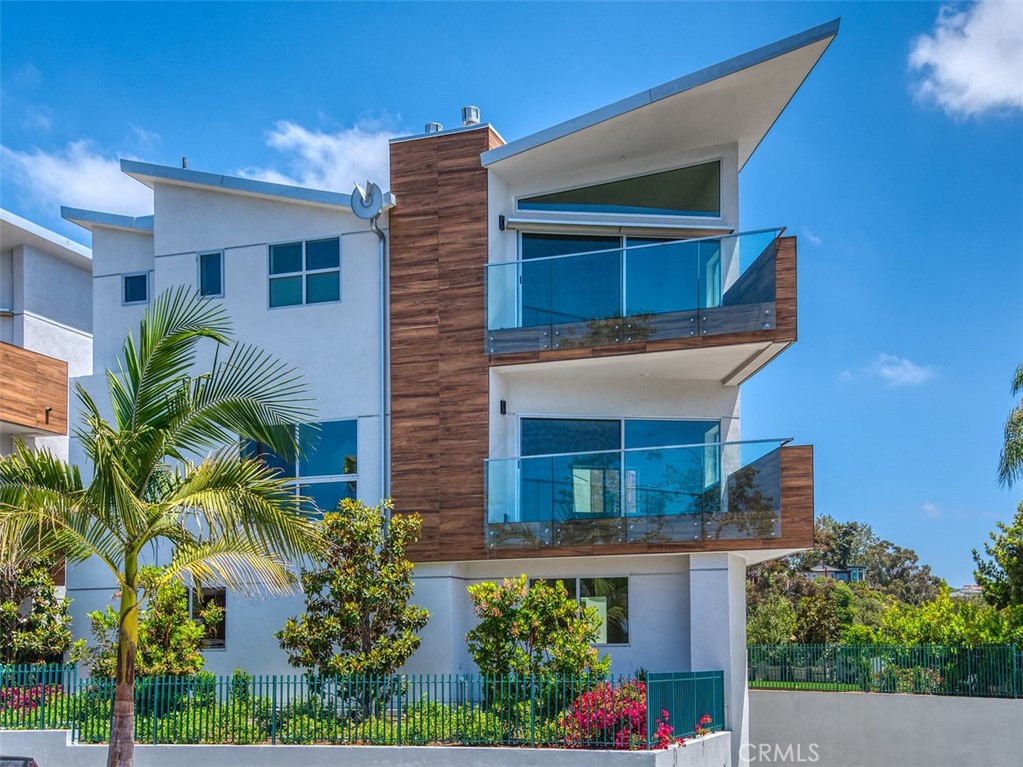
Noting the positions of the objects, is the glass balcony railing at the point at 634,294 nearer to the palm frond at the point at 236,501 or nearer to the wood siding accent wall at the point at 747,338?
the wood siding accent wall at the point at 747,338

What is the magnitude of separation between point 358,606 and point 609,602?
14.2 feet

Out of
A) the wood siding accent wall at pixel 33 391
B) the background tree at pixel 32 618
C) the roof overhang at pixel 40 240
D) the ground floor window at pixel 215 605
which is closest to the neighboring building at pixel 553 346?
the ground floor window at pixel 215 605

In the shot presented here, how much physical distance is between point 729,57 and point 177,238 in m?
10.8

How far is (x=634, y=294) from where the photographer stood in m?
20.4

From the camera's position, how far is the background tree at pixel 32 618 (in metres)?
22.2

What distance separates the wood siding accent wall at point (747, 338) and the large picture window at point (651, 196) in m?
2.89

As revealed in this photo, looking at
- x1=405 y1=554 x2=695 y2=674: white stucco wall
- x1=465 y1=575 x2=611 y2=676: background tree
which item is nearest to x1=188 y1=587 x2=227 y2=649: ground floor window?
x1=405 y1=554 x2=695 y2=674: white stucco wall

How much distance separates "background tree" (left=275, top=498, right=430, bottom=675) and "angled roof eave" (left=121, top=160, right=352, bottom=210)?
5.74 metres

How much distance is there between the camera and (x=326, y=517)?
64.7 ft

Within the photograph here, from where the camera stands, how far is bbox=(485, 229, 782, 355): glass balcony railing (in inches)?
773

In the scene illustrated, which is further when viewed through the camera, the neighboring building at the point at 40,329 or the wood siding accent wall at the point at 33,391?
the neighboring building at the point at 40,329

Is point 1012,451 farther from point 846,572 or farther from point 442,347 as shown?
point 846,572

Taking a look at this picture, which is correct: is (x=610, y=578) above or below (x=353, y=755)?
above

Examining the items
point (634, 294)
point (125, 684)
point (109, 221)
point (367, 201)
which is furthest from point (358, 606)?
point (109, 221)
